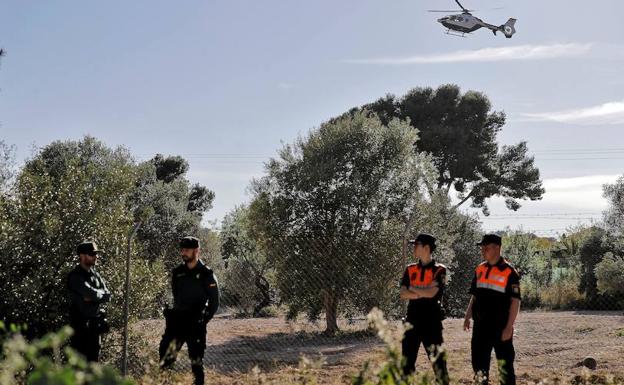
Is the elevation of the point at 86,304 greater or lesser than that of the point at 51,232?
lesser

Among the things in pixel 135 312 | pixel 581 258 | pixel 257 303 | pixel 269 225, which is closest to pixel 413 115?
pixel 581 258

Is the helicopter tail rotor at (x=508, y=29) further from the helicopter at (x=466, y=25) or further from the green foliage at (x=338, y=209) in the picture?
the green foliage at (x=338, y=209)

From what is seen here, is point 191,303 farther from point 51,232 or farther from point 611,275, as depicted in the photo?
point 611,275

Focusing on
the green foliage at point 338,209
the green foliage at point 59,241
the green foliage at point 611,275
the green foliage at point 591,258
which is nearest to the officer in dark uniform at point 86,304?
the green foliage at point 59,241

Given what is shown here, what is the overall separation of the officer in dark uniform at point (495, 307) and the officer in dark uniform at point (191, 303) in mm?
2397

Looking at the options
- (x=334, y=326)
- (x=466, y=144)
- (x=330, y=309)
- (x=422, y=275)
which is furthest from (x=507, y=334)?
(x=466, y=144)

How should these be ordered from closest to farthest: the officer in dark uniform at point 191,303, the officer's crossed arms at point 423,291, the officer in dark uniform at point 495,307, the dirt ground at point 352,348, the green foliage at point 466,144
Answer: the officer in dark uniform at point 495,307, the officer's crossed arms at point 423,291, the officer in dark uniform at point 191,303, the dirt ground at point 352,348, the green foliage at point 466,144

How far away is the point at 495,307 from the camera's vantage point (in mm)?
6562

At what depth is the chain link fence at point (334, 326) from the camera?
1077 centimetres

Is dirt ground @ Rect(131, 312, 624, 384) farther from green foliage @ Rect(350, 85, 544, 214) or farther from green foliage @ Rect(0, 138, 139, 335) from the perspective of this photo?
green foliage @ Rect(350, 85, 544, 214)

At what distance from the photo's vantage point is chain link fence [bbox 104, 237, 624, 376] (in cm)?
1077

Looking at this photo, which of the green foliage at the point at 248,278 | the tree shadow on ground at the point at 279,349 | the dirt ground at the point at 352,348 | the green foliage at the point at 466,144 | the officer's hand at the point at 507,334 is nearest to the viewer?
the officer's hand at the point at 507,334

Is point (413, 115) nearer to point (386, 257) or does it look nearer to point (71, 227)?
point (386, 257)

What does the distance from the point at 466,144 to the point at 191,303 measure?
3423 centimetres
